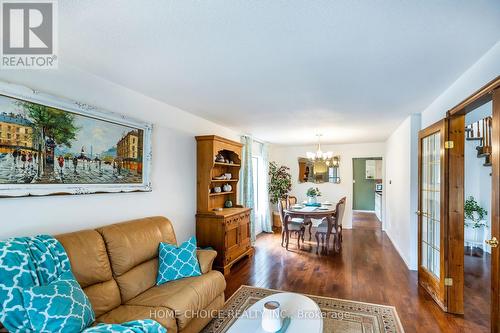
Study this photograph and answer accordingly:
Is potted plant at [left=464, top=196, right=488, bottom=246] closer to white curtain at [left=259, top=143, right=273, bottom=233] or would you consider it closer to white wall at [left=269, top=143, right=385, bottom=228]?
white wall at [left=269, top=143, right=385, bottom=228]

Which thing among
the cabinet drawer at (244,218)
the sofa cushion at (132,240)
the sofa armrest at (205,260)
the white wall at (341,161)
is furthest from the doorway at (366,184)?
the sofa cushion at (132,240)

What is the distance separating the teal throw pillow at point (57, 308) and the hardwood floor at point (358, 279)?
6.05 feet

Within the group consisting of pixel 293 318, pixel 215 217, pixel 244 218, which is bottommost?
pixel 293 318

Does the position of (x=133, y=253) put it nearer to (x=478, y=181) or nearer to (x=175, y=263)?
(x=175, y=263)

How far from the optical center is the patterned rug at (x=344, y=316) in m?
2.47

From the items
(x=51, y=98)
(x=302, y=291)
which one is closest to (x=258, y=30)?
(x=51, y=98)

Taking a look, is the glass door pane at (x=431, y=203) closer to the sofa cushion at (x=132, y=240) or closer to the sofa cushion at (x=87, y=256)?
the sofa cushion at (x=132, y=240)

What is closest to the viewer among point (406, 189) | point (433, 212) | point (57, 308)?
point (57, 308)

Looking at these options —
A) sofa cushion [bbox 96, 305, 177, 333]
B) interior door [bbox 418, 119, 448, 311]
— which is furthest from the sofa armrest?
interior door [bbox 418, 119, 448, 311]

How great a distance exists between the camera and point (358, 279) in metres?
3.65

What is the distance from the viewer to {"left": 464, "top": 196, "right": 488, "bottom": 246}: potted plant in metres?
4.84

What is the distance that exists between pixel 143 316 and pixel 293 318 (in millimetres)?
1077

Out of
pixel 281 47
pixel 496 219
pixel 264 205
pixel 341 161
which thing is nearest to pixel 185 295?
pixel 281 47

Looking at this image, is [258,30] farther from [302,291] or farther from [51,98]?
[302,291]
